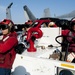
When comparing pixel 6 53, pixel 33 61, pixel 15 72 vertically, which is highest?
pixel 6 53

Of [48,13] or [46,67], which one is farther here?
[48,13]

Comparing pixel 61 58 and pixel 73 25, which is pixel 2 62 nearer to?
pixel 61 58

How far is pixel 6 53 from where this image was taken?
11.4ft

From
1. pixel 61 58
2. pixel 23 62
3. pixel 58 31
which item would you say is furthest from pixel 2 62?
pixel 58 31

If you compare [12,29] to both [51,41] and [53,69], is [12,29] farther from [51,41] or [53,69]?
[51,41]

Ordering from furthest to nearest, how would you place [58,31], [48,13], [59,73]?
[48,13], [58,31], [59,73]

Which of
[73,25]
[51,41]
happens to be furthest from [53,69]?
[51,41]

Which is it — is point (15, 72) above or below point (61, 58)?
below

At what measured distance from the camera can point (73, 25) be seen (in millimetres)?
4004

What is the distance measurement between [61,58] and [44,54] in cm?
45

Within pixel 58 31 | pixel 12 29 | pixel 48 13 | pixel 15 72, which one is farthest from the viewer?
pixel 48 13

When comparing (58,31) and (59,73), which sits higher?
(58,31)

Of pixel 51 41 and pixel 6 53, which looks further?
pixel 51 41

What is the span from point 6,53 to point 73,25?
1.51 m
